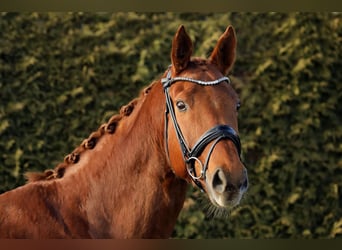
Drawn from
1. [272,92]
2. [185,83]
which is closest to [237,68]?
[272,92]

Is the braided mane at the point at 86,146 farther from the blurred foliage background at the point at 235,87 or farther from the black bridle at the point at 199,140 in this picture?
the blurred foliage background at the point at 235,87

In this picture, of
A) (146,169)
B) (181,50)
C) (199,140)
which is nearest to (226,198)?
(199,140)

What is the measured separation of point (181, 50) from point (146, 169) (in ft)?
2.01

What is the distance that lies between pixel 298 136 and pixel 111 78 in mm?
1941

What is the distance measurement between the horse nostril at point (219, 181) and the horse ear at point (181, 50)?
2.02ft

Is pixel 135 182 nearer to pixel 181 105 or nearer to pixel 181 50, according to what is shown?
pixel 181 105

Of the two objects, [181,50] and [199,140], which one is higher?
[181,50]

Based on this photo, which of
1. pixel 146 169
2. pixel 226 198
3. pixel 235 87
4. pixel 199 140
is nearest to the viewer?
pixel 226 198

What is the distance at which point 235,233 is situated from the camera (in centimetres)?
616

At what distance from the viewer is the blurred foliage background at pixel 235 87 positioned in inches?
241

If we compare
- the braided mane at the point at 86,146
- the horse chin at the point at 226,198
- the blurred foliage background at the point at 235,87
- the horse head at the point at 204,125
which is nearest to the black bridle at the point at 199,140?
the horse head at the point at 204,125

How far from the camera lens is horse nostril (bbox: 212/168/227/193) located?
2.74 meters

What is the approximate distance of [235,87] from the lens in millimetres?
6207

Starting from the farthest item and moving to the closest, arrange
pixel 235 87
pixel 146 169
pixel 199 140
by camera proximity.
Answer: pixel 235 87 < pixel 146 169 < pixel 199 140
